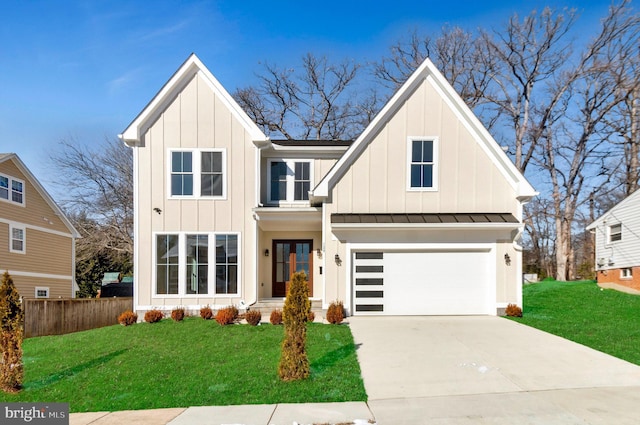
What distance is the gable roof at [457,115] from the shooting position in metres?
12.7

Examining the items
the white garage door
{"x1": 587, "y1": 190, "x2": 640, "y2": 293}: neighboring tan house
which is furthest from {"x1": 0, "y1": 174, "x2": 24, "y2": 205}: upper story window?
{"x1": 587, "y1": 190, "x2": 640, "y2": 293}: neighboring tan house

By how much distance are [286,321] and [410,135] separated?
7992 mm

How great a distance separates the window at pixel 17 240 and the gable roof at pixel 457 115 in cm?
1585

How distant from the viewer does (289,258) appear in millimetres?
15352

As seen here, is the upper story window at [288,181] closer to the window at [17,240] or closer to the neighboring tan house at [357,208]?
the neighboring tan house at [357,208]

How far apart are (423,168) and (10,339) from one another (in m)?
11.0

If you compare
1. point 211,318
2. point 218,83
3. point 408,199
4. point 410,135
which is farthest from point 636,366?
point 218,83

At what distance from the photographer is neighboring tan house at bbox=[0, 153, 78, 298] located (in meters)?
19.5

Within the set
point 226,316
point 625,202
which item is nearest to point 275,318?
point 226,316

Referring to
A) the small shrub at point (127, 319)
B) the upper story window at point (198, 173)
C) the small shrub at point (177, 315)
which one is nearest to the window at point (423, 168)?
the upper story window at point (198, 173)

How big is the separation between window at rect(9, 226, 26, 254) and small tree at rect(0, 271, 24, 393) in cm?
1453

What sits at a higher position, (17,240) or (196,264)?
(17,240)

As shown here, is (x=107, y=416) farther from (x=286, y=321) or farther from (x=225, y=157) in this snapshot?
(x=225, y=157)

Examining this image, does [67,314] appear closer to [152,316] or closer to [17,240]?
[152,316]
